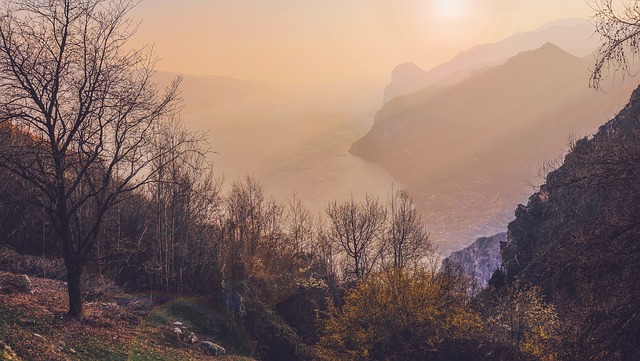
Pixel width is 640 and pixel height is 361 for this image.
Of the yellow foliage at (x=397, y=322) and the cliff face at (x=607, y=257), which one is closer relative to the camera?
the cliff face at (x=607, y=257)

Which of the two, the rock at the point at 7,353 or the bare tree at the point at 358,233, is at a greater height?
the bare tree at the point at 358,233

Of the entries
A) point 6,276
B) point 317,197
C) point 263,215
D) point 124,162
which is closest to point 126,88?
point 124,162

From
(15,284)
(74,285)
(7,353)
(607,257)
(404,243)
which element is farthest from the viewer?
(404,243)

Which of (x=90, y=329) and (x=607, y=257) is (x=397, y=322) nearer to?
(x=90, y=329)

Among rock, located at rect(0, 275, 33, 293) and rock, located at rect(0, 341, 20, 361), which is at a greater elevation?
rock, located at rect(0, 275, 33, 293)

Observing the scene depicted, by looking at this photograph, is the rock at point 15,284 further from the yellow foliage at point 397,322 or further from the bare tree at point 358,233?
the bare tree at point 358,233

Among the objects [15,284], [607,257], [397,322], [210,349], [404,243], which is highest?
[404,243]

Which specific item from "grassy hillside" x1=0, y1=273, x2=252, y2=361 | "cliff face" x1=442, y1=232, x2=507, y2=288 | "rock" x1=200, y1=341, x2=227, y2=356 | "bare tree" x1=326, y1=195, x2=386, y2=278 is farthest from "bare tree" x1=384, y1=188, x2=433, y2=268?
"cliff face" x1=442, y1=232, x2=507, y2=288

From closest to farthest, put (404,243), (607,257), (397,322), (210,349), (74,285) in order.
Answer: (607,257), (74,285), (210,349), (397,322), (404,243)

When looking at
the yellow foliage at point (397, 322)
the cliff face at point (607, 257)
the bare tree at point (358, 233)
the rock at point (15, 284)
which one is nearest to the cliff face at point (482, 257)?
the bare tree at point (358, 233)

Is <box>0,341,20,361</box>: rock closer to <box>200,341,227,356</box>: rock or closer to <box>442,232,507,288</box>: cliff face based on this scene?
<box>200,341,227,356</box>: rock

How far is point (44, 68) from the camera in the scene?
12578 millimetres

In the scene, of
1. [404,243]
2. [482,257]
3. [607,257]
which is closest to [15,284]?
[607,257]

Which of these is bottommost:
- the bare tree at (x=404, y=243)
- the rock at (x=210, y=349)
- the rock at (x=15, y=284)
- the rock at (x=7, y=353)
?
the rock at (x=210, y=349)
